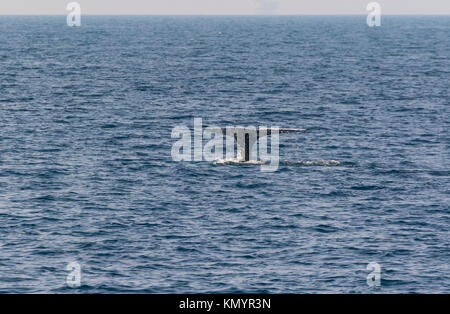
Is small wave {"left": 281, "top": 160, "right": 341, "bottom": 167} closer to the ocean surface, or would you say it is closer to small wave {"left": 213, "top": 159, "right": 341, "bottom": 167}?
small wave {"left": 213, "top": 159, "right": 341, "bottom": 167}

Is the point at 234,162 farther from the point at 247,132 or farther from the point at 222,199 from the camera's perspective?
the point at 222,199

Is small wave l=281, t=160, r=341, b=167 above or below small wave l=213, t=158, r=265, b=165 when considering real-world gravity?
below

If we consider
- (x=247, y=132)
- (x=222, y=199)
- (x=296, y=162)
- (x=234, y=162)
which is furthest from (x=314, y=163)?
(x=222, y=199)

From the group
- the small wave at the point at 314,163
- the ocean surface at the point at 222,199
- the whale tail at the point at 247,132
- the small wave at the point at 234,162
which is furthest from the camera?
the small wave at the point at 314,163

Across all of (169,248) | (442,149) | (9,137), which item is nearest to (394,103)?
(442,149)

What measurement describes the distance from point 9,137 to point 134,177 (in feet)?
90.4

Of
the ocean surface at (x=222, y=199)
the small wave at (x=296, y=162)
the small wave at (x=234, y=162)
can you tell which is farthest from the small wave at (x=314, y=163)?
the small wave at (x=234, y=162)

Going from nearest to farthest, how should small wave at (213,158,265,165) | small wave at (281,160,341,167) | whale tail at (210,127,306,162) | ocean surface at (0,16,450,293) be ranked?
ocean surface at (0,16,450,293), whale tail at (210,127,306,162), small wave at (213,158,265,165), small wave at (281,160,341,167)

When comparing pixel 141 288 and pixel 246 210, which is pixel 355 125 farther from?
pixel 141 288

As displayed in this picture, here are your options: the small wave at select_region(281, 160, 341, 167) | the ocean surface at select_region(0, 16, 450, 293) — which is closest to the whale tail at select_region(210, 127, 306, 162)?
the ocean surface at select_region(0, 16, 450, 293)

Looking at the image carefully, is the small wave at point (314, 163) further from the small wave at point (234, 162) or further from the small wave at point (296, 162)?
the small wave at point (234, 162)
